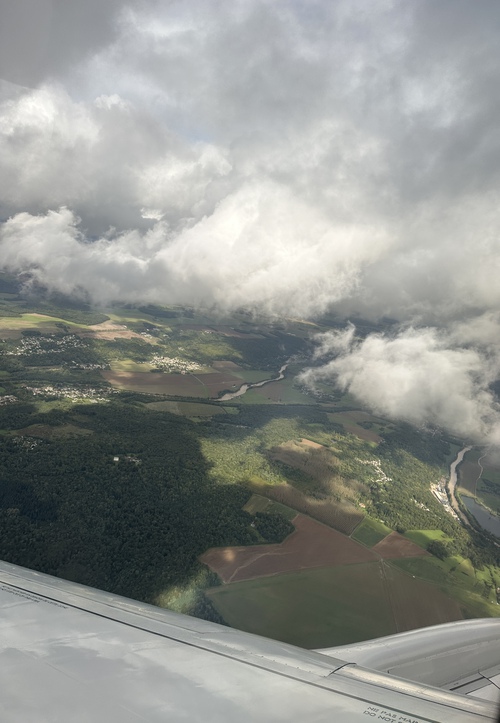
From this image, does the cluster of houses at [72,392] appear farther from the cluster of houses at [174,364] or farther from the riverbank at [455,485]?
the riverbank at [455,485]

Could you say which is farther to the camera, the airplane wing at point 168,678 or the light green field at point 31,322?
the light green field at point 31,322

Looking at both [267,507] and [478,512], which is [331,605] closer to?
[267,507]

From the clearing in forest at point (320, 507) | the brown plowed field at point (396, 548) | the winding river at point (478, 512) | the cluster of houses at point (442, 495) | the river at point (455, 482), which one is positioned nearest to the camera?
the brown plowed field at point (396, 548)

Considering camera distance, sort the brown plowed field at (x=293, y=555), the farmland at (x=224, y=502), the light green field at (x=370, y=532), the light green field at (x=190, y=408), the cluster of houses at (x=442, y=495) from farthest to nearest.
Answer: the light green field at (x=190, y=408)
the cluster of houses at (x=442, y=495)
the light green field at (x=370, y=532)
the brown plowed field at (x=293, y=555)
the farmland at (x=224, y=502)

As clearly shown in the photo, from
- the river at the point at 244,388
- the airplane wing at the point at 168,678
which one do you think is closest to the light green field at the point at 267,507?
the airplane wing at the point at 168,678

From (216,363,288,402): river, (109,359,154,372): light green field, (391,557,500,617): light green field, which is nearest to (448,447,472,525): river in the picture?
(391,557,500,617): light green field

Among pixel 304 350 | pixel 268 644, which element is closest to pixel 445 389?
pixel 304 350

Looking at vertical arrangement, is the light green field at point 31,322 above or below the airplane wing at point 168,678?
below
